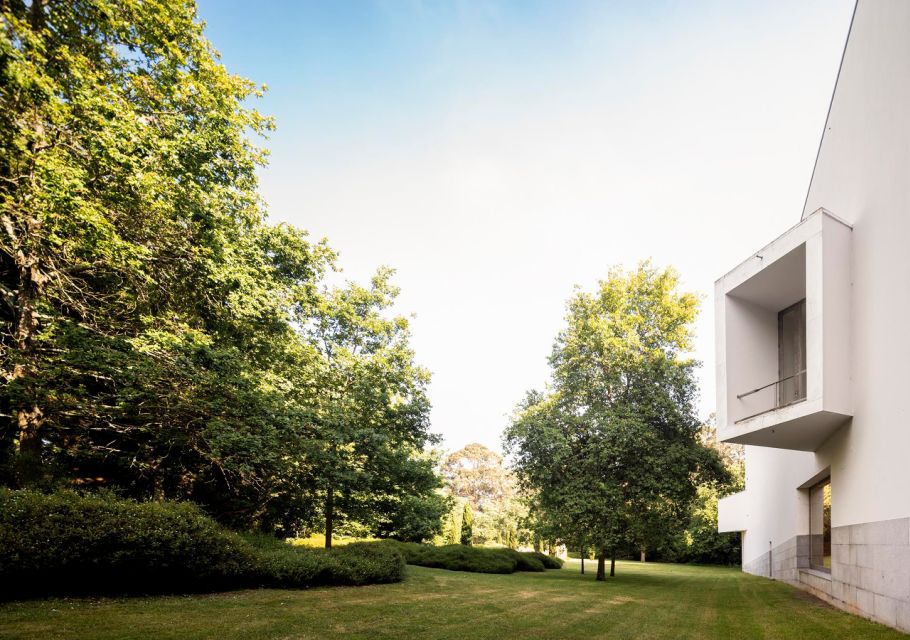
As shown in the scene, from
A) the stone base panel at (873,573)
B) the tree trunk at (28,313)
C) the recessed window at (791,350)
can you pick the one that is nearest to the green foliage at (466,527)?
the stone base panel at (873,573)

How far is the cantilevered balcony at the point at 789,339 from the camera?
9109 millimetres

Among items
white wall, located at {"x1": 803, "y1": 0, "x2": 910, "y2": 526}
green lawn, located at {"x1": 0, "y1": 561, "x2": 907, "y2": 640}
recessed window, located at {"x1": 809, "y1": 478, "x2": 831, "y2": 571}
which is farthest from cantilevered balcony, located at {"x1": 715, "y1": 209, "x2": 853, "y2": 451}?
green lawn, located at {"x1": 0, "y1": 561, "x2": 907, "y2": 640}

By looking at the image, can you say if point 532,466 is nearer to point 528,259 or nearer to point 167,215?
point 528,259

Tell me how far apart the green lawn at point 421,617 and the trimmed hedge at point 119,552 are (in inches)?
16.2

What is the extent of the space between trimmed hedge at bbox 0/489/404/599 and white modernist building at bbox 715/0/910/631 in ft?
34.9

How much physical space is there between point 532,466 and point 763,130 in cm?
1311

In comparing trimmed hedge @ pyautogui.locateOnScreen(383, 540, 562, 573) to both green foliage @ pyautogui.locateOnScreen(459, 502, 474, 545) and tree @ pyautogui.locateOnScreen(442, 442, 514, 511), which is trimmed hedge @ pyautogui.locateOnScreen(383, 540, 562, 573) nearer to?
green foliage @ pyautogui.locateOnScreen(459, 502, 474, 545)

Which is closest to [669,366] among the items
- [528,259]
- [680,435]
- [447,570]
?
[680,435]

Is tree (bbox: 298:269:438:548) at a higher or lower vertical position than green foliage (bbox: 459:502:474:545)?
higher

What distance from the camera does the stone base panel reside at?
7230mm

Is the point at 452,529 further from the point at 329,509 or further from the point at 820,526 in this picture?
the point at 820,526

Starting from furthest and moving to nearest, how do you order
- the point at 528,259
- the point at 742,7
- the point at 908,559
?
the point at 528,259 → the point at 742,7 → the point at 908,559

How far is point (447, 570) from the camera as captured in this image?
59.3ft

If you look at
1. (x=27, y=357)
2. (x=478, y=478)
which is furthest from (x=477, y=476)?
(x=27, y=357)
